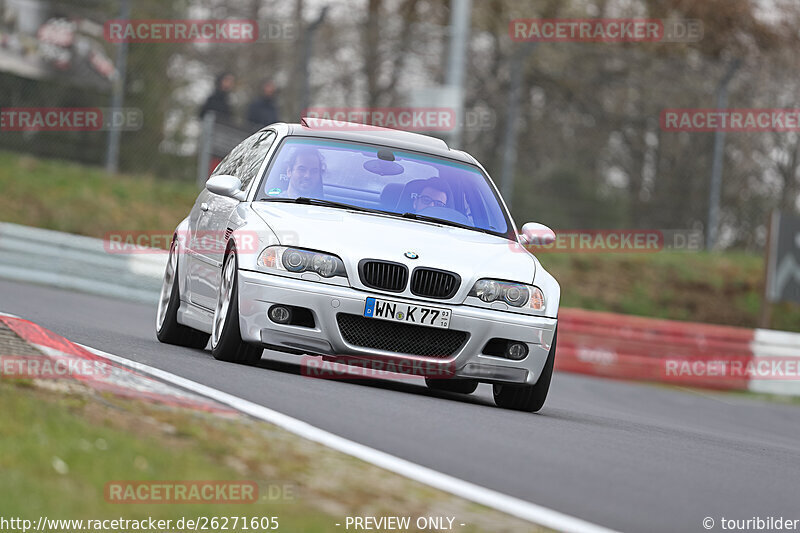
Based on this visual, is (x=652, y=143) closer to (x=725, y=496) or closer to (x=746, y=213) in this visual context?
(x=746, y=213)

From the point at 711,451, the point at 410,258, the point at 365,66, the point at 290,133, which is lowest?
the point at 711,451

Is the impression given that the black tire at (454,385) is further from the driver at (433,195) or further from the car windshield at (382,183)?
the driver at (433,195)

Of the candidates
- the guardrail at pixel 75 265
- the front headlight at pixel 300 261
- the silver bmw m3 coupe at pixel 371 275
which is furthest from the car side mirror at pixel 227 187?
the guardrail at pixel 75 265

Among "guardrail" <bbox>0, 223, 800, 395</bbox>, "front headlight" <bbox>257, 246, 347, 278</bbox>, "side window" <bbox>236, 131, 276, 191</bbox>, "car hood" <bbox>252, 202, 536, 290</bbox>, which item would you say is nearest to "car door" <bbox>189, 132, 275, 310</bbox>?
"side window" <bbox>236, 131, 276, 191</bbox>

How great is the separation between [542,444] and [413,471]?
166 centimetres

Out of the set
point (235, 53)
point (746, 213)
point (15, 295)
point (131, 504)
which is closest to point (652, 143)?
point (746, 213)

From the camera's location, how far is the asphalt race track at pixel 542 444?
5.89 m

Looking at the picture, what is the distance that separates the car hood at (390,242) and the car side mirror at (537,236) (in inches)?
16.7

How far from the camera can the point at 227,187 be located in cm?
952

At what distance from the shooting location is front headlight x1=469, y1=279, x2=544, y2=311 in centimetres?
875

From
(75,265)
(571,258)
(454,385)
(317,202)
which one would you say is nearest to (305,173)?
(317,202)

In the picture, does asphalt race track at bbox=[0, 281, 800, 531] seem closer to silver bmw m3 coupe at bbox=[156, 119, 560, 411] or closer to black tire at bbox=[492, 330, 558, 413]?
black tire at bbox=[492, 330, 558, 413]

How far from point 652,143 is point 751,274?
2.57m

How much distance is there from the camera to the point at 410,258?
8641 mm
